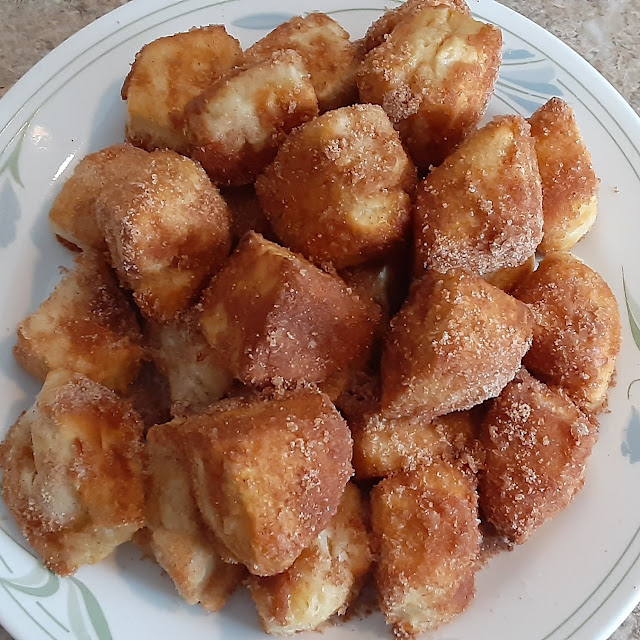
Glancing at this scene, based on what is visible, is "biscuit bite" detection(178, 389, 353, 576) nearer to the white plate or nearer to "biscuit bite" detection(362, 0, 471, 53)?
the white plate

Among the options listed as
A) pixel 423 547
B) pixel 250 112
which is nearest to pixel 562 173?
pixel 250 112

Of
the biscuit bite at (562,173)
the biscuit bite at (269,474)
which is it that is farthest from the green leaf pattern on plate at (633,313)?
the biscuit bite at (269,474)

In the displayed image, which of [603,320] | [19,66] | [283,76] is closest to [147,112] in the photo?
[283,76]

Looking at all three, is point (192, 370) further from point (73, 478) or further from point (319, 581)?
point (319, 581)

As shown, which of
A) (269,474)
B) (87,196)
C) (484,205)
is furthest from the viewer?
(87,196)

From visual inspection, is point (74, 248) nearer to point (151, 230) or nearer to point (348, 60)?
point (151, 230)

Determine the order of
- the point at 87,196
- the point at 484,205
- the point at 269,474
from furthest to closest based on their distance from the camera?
the point at 87,196
the point at 484,205
the point at 269,474

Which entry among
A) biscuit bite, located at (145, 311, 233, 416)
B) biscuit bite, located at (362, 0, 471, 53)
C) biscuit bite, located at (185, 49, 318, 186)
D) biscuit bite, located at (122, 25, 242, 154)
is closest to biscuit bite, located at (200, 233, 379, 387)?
biscuit bite, located at (145, 311, 233, 416)
